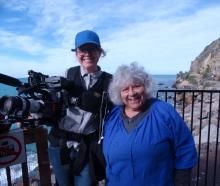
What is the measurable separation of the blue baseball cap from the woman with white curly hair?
330 mm

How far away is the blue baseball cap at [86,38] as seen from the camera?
2.64 m

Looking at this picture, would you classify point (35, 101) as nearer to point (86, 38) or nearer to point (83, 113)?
point (83, 113)

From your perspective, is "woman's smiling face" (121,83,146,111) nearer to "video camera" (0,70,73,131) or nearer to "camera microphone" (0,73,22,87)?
"video camera" (0,70,73,131)

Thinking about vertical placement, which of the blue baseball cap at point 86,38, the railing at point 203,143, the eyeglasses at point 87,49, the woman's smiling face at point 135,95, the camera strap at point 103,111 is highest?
the blue baseball cap at point 86,38

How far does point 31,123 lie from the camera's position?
237cm

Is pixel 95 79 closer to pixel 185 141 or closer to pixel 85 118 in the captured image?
pixel 85 118

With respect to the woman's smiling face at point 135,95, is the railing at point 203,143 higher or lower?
lower

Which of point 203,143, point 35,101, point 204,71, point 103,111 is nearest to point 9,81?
point 35,101

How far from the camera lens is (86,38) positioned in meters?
2.64

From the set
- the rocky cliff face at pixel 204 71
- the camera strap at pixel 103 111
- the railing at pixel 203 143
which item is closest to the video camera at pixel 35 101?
the camera strap at pixel 103 111

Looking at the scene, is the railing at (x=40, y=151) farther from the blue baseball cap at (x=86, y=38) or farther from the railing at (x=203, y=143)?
the railing at (x=203, y=143)

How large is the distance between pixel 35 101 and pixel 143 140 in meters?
0.85

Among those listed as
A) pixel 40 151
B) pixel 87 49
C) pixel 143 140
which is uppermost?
pixel 87 49

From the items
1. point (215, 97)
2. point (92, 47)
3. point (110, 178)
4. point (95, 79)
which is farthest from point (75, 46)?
point (215, 97)
